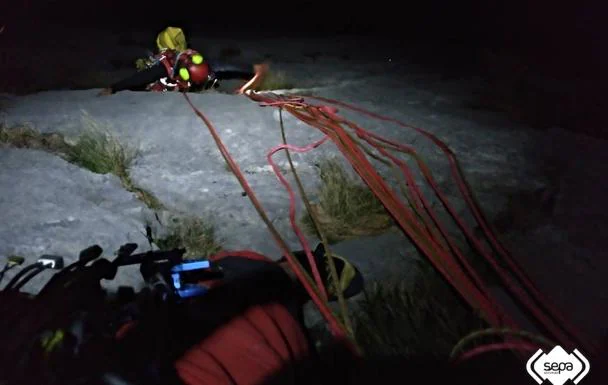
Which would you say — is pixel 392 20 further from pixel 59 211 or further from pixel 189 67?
pixel 59 211

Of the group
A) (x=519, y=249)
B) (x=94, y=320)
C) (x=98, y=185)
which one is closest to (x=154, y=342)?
(x=94, y=320)

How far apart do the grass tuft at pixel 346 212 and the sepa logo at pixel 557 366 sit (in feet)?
3.73

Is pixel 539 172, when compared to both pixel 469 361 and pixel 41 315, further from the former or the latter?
pixel 41 315

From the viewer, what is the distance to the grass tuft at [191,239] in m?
2.60

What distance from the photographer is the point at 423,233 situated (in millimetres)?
2695

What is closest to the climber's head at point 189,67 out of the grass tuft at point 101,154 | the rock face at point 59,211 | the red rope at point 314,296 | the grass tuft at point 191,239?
the grass tuft at point 101,154

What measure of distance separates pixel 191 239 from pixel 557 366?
167 centimetres

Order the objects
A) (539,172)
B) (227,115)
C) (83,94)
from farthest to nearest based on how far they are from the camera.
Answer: (83,94), (227,115), (539,172)

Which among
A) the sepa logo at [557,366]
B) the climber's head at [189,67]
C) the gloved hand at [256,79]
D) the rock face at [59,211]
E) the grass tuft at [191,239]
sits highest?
the climber's head at [189,67]

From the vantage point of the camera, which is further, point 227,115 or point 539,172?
point 227,115

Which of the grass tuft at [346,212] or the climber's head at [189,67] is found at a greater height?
the climber's head at [189,67]

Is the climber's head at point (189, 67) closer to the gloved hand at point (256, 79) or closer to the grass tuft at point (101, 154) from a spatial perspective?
the gloved hand at point (256, 79)

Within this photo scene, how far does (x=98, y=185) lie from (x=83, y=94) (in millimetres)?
2007

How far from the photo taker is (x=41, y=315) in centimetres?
136
